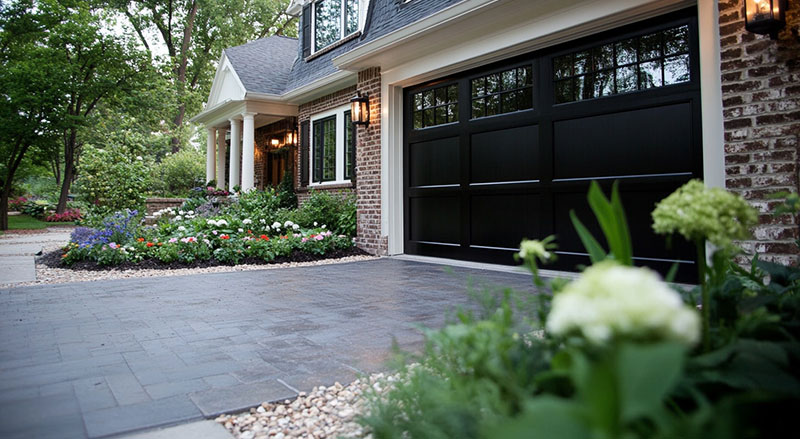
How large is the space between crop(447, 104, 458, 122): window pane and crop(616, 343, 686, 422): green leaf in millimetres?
6422

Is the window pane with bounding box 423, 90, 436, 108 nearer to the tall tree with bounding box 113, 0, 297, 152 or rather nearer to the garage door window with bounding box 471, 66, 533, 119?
the garage door window with bounding box 471, 66, 533, 119

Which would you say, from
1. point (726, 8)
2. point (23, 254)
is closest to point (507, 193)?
point (726, 8)

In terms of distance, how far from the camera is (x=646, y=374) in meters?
0.59

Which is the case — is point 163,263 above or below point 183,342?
above

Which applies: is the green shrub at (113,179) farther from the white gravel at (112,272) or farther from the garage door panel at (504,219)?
the garage door panel at (504,219)

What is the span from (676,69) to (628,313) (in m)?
4.81

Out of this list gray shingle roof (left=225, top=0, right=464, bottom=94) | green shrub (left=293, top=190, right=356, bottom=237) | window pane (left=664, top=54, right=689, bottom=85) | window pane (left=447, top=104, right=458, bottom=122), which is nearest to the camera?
window pane (left=664, top=54, right=689, bottom=85)

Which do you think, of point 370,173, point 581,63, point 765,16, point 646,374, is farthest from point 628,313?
point 370,173

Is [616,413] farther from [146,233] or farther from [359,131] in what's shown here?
[146,233]

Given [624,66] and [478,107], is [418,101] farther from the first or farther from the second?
[624,66]

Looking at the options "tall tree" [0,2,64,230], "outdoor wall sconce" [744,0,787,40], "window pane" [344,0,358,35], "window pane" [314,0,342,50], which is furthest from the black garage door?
"tall tree" [0,2,64,230]

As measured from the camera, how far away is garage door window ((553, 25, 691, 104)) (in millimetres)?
4559

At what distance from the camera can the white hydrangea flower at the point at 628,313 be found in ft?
2.03

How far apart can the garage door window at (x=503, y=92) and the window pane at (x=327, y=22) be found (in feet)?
15.4
